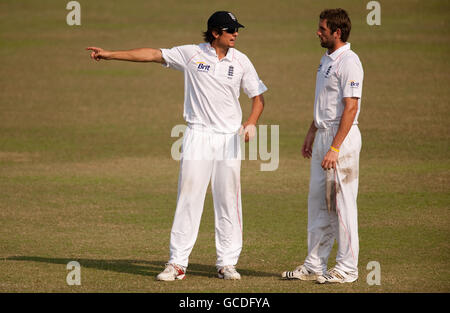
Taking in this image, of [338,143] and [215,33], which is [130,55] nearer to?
[215,33]

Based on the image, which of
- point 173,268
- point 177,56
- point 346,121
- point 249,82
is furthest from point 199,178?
point 346,121

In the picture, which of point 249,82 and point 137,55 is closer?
point 137,55

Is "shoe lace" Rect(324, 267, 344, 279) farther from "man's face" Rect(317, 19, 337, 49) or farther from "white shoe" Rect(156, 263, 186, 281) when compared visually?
"man's face" Rect(317, 19, 337, 49)

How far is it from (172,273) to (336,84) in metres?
2.22

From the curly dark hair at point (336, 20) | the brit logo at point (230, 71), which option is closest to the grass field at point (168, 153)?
the brit logo at point (230, 71)

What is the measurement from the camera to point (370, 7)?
3628 centimetres

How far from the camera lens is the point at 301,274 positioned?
26.1 ft

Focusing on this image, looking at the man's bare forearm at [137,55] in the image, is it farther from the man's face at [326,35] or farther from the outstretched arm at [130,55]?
the man's face at [326,35]

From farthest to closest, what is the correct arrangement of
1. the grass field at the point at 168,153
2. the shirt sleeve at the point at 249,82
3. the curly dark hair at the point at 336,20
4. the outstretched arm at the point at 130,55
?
the grass field at the point at 168,153, the shirt sleeve at the point at 249,82, the outstretched arm at the point at 130,55, the curly dark hair at the point at 336,20

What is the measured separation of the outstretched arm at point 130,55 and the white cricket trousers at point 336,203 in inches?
64.6

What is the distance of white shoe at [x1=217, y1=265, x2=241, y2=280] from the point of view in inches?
316

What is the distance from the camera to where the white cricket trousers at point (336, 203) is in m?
7.75

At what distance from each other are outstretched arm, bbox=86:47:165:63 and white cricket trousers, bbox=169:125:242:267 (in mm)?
734

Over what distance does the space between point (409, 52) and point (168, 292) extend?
2195cm
